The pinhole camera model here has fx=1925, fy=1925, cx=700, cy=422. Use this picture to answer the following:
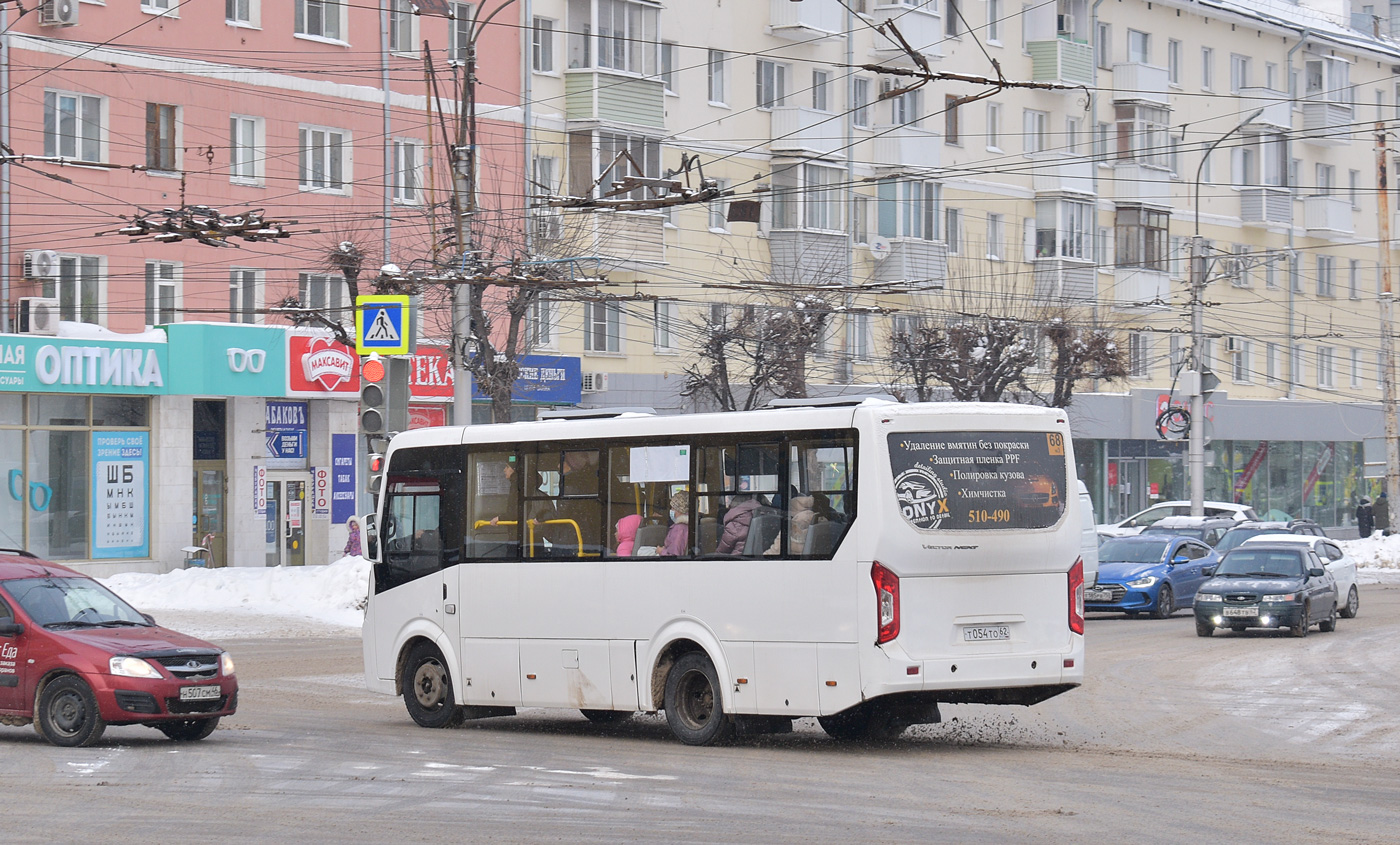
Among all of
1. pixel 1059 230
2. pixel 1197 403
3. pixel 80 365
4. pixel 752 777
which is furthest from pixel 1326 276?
pixel 752 777

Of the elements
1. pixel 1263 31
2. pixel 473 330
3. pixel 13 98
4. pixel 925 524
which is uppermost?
pixel 1263 31

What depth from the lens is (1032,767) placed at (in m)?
13.1

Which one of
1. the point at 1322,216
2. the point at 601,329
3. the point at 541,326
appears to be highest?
the point at 1322,216

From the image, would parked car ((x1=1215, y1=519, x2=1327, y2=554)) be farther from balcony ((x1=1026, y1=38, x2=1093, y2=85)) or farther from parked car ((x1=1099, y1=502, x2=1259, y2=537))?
balcony ((x1=1026, y1=38, x2=1093, y2=85))

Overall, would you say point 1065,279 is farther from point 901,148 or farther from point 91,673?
point 91,673

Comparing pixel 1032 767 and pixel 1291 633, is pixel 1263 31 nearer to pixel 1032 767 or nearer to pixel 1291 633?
pixel 1291 633

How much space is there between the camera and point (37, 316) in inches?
1339

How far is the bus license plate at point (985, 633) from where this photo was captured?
13.9 m

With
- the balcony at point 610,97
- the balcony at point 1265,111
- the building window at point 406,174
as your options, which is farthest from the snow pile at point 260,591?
the balcony at point 1265,111

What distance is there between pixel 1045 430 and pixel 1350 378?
5601 cm

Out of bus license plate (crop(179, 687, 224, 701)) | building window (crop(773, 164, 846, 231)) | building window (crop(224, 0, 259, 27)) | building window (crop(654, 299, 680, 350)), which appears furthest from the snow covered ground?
building window (crop(773, 164, 846, 231))

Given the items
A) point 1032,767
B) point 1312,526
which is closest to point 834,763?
point 1032,767

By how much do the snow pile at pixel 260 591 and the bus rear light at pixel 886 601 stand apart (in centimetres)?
1882

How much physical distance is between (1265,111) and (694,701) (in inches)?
2021
